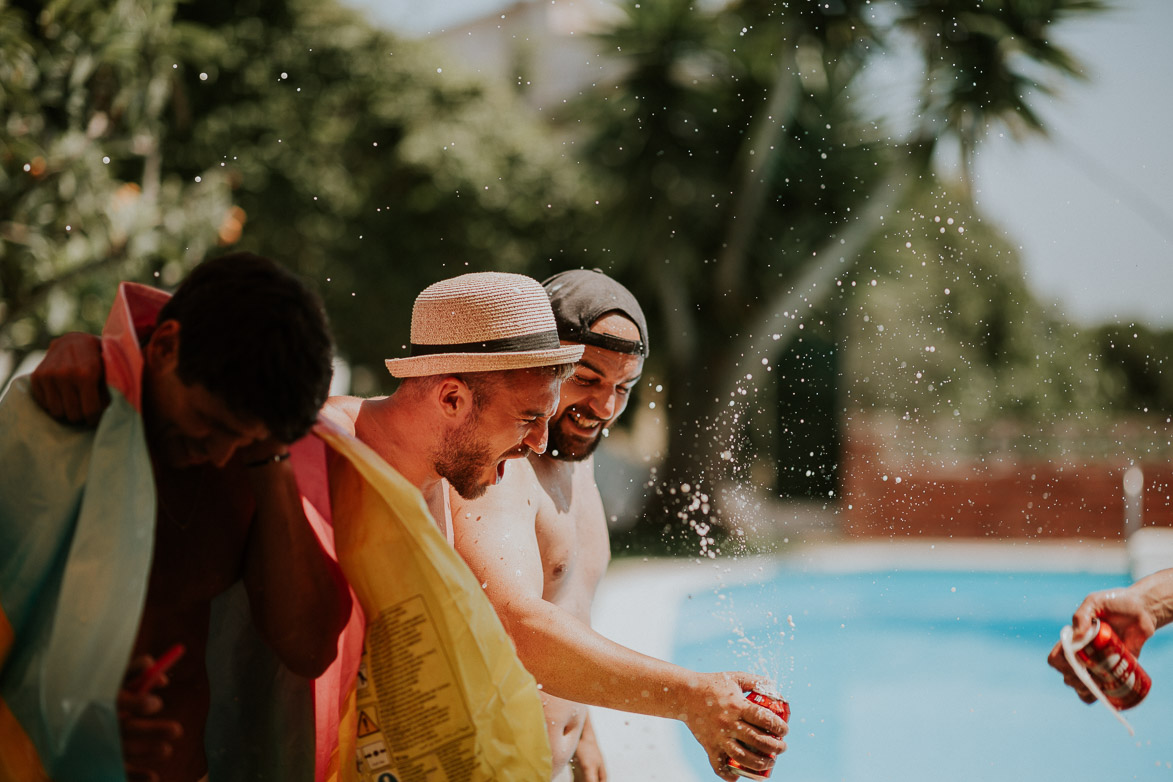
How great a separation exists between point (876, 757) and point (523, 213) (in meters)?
12.6

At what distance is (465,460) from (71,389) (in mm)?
805

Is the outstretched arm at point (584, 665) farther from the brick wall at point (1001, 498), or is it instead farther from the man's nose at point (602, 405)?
the brick wall at point (1001, 498)

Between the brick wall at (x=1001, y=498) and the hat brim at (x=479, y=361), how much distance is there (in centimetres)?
1285

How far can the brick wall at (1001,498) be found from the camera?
13.6m

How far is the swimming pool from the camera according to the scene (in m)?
6.98

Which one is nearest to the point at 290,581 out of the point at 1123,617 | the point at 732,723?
the point at 732,723

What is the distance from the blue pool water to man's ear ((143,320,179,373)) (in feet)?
13.3

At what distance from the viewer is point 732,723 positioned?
186 centimetres

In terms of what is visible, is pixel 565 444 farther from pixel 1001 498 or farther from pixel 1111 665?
pixel 1001 498

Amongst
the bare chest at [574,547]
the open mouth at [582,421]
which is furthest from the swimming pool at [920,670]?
the open mouth at [582,421]

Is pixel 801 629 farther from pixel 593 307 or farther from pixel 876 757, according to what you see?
pixel 593 307

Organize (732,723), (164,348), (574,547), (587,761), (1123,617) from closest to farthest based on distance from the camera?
(164,348), (732,723), (1123,617), (574,547), (587,761)

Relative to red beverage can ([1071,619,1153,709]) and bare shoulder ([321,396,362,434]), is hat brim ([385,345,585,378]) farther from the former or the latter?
red beverage can ([1071,619,1153,709])

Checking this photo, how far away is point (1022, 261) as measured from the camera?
108ft
